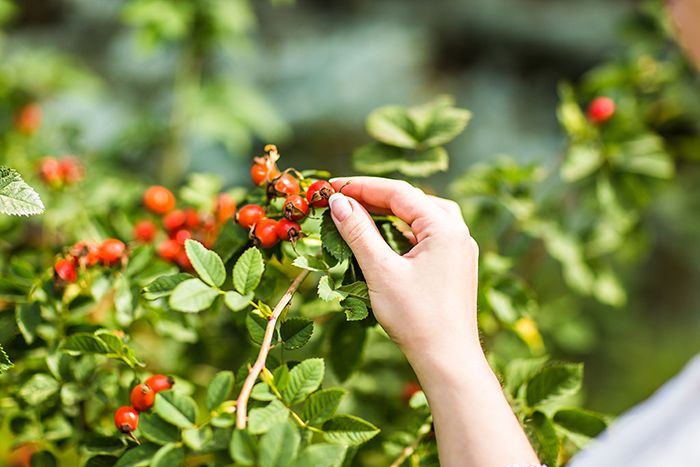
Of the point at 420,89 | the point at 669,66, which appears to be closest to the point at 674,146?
the point at 669,66

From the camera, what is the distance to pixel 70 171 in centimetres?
141

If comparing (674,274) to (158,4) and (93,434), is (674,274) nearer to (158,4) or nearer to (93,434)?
(158,4)

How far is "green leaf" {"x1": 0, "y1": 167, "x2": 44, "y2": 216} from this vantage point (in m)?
0.85

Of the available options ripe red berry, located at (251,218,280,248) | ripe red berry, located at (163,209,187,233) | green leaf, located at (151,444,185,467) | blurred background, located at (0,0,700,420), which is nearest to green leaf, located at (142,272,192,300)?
ripe red berry, located at (251,218,280,248)

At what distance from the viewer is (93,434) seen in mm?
1028

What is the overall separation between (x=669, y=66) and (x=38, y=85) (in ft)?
5.95

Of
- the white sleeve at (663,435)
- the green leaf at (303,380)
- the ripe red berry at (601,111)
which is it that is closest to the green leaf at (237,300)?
the green leaf at (303,380)

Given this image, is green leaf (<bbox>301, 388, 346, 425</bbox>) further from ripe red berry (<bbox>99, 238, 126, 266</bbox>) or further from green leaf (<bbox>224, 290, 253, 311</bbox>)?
ripe red berry (<bbox>99, 238, 126, 266</bbox>)

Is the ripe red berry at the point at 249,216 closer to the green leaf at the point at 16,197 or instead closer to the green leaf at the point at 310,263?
the green leaf at the point at 310,263

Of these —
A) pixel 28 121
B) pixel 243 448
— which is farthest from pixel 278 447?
pixel 28 121

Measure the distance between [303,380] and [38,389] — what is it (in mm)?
433

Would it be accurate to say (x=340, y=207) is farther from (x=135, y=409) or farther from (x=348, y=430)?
(x=135, y=409)

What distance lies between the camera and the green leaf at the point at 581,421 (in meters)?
1.02

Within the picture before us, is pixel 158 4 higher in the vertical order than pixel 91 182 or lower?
higher
